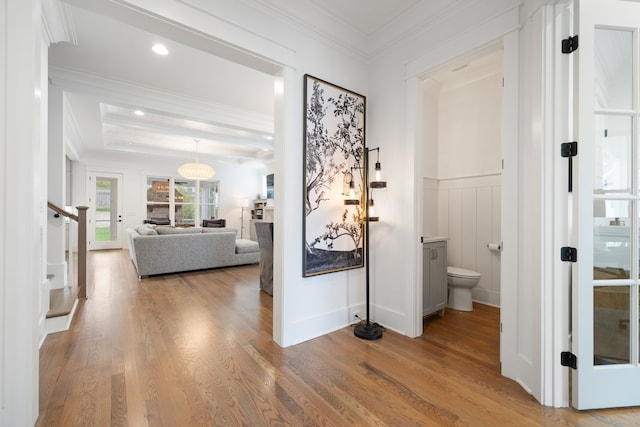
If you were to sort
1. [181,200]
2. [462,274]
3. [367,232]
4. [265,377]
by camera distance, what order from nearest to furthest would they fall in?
1. [265,377]
2. [367,232]
3. [462,274]
4. [181,200]

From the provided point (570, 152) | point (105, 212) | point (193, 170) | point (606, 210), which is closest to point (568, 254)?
point (606, 210)

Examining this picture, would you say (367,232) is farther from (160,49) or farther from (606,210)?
(160,49)

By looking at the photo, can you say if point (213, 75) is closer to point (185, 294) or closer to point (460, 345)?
point (185, 294)

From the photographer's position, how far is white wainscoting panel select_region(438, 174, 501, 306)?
333 centimetres

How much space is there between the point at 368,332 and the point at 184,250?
3.74 meters

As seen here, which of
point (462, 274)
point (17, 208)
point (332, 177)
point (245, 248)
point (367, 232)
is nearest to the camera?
point (17, 208)

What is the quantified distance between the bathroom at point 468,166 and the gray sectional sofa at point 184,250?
12.0 ft

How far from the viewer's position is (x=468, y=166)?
3.60 meters

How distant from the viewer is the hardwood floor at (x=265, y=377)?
1492 millimetres

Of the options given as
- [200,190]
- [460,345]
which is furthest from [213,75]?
[200,190]

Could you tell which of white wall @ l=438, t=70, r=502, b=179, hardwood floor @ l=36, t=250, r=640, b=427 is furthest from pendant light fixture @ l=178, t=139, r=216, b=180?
white wall @ l=438, t=70, r=502, b=179

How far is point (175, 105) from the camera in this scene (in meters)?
4.14

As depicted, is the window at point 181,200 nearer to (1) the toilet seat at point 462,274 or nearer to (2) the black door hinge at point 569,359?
(1) the toilet seat at point 462,274

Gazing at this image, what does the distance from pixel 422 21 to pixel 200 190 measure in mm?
8283
